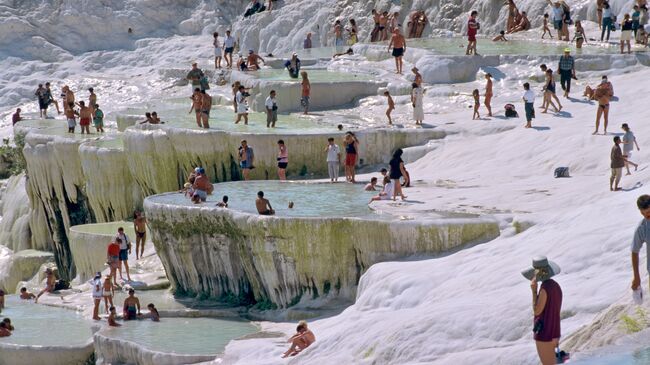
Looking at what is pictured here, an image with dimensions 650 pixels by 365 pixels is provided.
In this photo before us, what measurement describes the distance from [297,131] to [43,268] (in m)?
7.86

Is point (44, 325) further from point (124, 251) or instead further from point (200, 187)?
point (200, 187)

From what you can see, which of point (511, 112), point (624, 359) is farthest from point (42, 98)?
point (624, 359)

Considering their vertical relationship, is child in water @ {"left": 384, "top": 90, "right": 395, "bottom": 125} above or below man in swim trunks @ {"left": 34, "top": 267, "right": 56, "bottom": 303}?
above

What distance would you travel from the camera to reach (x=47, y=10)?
148ft

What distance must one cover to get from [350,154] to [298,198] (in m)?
1.88

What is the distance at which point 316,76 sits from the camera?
1250 inches

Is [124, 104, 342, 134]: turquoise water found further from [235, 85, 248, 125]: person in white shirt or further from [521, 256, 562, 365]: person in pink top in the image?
[521, 256, 562, 365]: person in pink top

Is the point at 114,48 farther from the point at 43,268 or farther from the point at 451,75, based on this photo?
the point at 451,75

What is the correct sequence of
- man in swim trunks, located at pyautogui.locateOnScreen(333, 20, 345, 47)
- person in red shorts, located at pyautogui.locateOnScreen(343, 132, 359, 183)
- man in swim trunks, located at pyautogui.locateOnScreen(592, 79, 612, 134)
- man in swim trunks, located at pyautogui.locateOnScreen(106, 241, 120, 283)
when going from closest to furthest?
man in swim trunks, located at pyautogui.locateOnScreen(592, 79, 612, 134), man in swim trunks, located at pyautogui.locateOnScreen(106, 241, 120, 283), person in red shorts, located at pyautogui.locateOnScreen(343, 132, 359, 183), man in swim trunks, located at pyautogui.locateOnScreen(333, 20, 345, 47)

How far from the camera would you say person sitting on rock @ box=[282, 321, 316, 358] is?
17.4 metres

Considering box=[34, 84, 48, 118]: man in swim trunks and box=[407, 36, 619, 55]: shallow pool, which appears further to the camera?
box=[34, 84, 48, 118]: man in swim trunks

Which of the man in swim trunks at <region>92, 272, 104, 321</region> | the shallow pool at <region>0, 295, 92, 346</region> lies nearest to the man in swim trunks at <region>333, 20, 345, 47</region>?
the shallow pool at <region>0, 295, 92, 346</region>

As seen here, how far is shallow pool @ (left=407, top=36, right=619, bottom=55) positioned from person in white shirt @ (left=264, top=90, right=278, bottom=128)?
15.3 ft

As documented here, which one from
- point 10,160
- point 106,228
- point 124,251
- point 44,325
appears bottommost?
point 10,160
